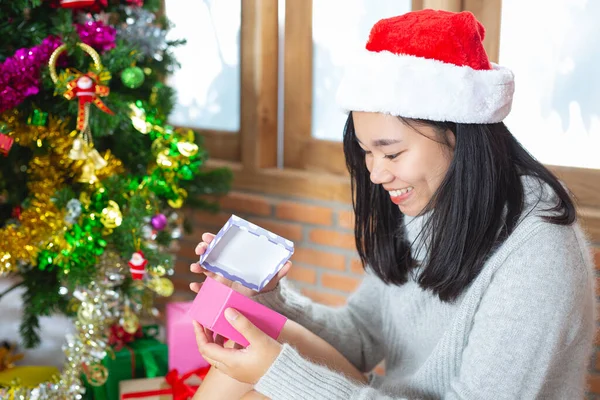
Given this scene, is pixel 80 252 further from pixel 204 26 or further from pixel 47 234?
pixel 204 26

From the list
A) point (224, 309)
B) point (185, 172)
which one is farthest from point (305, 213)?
point (224, 309)

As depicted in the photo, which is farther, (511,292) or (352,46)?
(352,46)

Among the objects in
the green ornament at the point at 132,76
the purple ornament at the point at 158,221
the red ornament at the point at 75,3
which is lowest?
the purple ornament at the point at 158,221

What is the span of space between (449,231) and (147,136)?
1.08m

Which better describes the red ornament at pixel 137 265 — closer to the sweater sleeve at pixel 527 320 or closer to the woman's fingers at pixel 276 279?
the woman's fingers at pixel 276 279

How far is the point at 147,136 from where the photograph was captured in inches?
81.4

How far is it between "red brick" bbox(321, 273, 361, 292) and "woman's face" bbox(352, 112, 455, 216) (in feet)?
3.31

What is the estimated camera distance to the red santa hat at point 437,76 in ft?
4.07

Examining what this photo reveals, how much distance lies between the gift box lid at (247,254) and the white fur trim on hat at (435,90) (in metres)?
0.33

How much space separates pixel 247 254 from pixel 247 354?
0.82 ft

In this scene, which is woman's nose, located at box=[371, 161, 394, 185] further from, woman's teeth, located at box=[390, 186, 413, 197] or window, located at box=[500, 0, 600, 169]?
window, located at box=[500, 0, 600, 169]

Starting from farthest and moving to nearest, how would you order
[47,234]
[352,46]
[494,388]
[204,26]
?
1. [204,26]
2. [352,46]
3. [47,234]
4. [494,388]

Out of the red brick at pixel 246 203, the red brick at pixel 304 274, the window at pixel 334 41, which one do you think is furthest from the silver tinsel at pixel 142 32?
the red brick at pixel 304 274

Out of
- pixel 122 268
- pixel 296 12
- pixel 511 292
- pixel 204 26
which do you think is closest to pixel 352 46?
pixel 296 12
